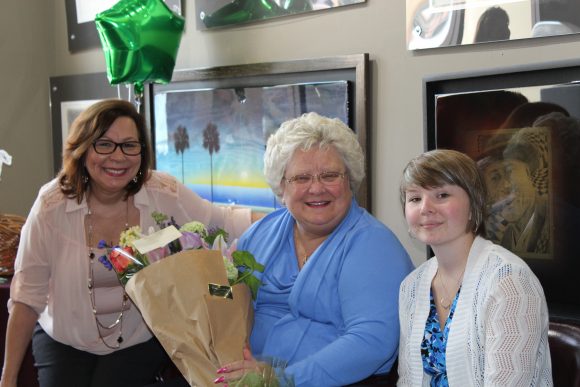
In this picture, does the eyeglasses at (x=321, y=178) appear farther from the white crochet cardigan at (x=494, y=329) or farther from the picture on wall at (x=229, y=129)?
the picture on wall at (x=229, y=129)

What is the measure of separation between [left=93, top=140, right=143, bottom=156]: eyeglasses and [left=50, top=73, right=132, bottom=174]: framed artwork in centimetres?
121

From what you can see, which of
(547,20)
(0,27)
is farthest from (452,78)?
(0,27)

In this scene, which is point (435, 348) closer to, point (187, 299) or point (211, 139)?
point (187, 299)

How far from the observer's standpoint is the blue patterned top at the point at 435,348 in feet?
5.76

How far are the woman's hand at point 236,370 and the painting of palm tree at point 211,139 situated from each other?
1.42 metres

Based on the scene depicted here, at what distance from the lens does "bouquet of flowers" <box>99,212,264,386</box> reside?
185 cm

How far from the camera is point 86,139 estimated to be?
8.04 feet

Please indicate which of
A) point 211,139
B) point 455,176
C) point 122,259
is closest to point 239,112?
point 211,139

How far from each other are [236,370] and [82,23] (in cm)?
264

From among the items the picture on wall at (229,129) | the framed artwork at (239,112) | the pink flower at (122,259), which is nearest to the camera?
the pink flower at (122,259)

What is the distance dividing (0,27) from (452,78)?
273cm

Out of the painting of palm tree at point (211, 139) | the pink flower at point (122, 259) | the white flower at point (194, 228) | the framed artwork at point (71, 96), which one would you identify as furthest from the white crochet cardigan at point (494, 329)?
the framed artwork at point (71, 96)

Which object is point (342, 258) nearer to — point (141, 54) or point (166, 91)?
point (141, 54)

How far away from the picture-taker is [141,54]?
2955mm
